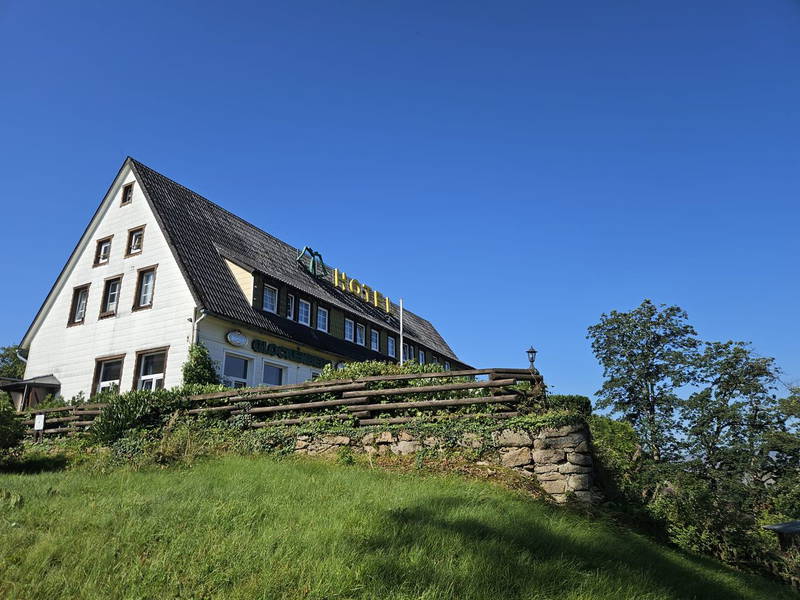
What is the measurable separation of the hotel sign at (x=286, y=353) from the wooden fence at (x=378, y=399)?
690cm

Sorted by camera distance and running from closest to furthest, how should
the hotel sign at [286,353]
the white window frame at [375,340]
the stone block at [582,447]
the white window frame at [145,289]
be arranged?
the stone block at [582,447], the white window frame at [145,289], the hotel sign at [286,353], the white window frame at [375,340]

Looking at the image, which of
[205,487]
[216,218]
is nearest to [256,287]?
[216,218]

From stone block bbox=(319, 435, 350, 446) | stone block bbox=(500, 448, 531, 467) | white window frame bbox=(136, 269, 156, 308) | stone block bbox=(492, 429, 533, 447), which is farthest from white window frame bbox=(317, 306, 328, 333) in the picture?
stone block bbox=(500, 448, 531, 467)

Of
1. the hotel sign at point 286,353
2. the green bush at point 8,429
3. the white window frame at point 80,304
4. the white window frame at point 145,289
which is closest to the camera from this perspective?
the green bush at point 8,429

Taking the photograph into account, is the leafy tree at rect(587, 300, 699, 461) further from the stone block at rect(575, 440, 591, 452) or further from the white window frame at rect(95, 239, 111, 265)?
the white window frame at rect(95, 239, 111, 265)

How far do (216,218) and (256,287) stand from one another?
5.51 m

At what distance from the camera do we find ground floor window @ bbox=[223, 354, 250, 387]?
63.8 feet

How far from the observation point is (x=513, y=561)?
5750 mm

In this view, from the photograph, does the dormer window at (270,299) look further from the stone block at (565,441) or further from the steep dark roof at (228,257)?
the stone block at (565,441)

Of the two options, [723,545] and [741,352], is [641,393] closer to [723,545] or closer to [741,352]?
[741,352]

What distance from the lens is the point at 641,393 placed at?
17.3m

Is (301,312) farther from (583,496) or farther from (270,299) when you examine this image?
(583,496)

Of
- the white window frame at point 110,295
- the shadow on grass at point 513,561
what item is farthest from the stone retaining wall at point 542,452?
the white window frame at point 110,295

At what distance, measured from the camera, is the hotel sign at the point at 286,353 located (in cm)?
2052
